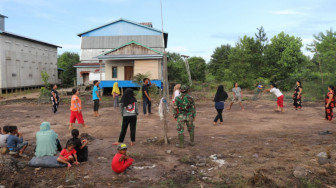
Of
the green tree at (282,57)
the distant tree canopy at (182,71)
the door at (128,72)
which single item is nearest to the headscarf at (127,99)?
the door at (128,72)

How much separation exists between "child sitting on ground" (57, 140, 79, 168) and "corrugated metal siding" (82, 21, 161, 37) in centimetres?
2715

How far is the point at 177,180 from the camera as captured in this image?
455 centimetres

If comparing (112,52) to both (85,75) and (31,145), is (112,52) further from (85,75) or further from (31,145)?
(31,145)

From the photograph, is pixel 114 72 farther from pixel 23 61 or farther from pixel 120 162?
pixel 120 162

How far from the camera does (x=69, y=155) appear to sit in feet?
17.2

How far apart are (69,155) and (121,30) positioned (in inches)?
1097

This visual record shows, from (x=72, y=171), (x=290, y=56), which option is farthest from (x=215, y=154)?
(x=290, y=56)

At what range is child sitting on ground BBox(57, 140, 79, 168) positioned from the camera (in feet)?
16.8

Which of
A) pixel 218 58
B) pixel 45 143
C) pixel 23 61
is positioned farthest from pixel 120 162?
pixel 218 58

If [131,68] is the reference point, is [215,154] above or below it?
below

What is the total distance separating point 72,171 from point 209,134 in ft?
14.5

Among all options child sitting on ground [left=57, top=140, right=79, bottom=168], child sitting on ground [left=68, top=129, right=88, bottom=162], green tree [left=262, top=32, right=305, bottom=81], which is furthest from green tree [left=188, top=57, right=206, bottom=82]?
child sitting on ground [left=57, top=140, right=79, bottom=168]

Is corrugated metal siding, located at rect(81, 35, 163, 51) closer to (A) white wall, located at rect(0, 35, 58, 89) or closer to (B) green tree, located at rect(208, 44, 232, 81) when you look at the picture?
(A) white wall, located at rect(0, 35, 58, 89)

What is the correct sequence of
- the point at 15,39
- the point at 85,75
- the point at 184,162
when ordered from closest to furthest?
the point at 184,162
the point at 15,39
the point at 85,75
